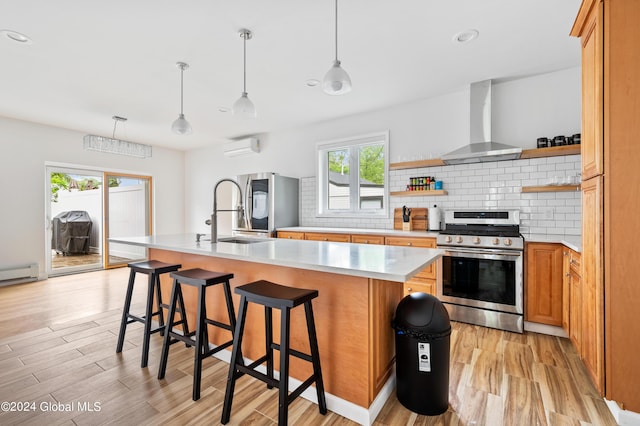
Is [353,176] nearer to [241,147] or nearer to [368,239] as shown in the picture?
[368,239]

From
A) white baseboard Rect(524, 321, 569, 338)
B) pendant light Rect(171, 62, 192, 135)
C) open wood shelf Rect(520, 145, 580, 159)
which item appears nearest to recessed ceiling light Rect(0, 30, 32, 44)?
pendant light Rect(171, 62, 192, 135)

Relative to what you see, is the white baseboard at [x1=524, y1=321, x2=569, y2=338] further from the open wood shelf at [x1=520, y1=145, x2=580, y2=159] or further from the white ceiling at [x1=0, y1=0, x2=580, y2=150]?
the white ceiling at [x1=0, y1=0, x2=580, y2=150]

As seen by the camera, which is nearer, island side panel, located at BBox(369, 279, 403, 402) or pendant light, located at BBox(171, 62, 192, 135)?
island side panel, located at BBox(369, 279, 403, 402)

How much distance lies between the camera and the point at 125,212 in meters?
6.38

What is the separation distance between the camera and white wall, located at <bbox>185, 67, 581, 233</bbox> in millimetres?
3260

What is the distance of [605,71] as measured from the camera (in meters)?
1.69

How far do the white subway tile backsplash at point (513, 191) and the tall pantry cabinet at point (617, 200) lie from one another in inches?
66.3

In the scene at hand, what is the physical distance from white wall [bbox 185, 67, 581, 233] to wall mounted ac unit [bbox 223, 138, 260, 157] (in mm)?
149

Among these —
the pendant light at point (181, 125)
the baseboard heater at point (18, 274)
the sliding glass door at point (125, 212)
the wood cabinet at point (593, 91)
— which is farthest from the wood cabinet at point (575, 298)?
the baseboard heater at point (18, 274)

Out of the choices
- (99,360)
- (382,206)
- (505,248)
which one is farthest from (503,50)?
(99,360)

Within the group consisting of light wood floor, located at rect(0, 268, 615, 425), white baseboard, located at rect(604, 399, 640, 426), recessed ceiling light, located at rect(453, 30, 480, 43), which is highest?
recessed ceiling light, located at rect(453, 30, 480, 43)

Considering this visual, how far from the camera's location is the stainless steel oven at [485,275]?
9.52 ft

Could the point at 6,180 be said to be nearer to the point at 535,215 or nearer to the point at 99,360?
the point at 99,360

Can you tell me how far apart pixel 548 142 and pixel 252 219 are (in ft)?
13.3
